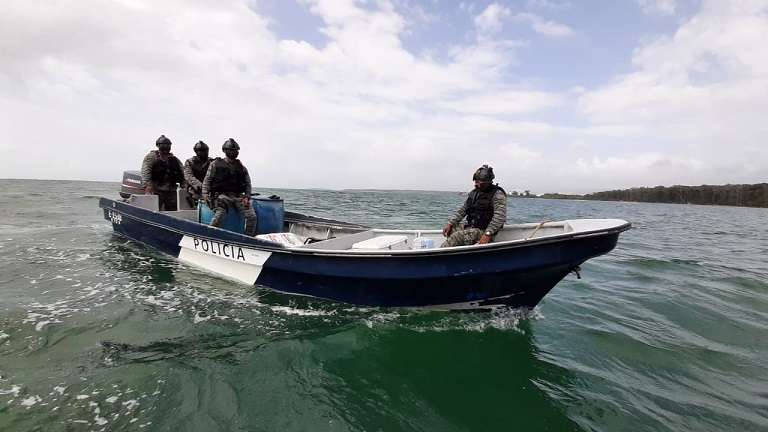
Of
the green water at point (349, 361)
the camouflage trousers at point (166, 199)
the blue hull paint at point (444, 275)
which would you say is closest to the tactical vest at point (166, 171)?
the camouflage trousers at point (166, 199)

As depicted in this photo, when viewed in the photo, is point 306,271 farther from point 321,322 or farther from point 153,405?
point 153,405

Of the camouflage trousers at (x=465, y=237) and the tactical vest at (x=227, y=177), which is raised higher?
the tactical vest at (x=227, y=177)

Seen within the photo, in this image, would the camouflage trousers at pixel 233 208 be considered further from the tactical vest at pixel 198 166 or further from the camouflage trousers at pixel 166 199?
the camouflage trousers at pixel 166 199

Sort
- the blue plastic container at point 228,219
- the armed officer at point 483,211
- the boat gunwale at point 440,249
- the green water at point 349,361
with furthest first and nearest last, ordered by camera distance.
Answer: the blue plastic container at point 228,219 < the armed officer at point 483,211 < the boat gunwale at point 440,249 < the green water at point 349,361

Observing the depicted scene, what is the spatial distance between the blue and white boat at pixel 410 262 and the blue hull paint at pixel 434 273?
0.04ft

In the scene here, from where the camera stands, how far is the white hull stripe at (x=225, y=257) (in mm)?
6414

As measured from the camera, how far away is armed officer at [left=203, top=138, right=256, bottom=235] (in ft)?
24.0

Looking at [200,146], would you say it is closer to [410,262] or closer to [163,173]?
[163,173]

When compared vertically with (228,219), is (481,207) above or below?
above

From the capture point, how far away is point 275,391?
12.2 feet

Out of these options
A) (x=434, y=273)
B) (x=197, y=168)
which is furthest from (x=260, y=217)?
(x=434, y=273)

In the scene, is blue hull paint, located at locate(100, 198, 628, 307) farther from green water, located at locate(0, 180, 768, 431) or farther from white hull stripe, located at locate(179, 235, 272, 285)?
green water, located at locate(0, 180, 768, 431)

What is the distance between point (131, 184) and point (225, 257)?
18.1ft

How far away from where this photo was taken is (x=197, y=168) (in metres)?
8.65
